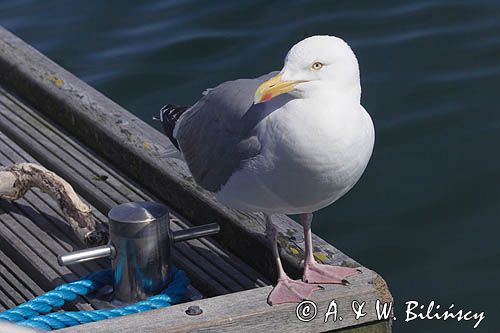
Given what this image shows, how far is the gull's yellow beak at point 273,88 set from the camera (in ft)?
9.30

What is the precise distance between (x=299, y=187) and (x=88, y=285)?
0.76 metres

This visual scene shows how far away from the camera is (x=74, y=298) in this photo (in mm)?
3230

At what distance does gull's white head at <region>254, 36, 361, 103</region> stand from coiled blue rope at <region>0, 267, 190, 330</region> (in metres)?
0.68

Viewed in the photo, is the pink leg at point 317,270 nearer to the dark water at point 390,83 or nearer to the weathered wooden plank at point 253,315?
the weathered wooden plank at point 253,315

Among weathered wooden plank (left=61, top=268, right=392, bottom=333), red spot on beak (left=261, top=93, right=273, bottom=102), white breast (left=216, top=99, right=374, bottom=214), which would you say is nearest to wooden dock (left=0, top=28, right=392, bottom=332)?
weathered wooden plank (left=61, top=268, right=392, bottom=333)

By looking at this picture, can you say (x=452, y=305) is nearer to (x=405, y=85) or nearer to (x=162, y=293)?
(x=162, y=293)

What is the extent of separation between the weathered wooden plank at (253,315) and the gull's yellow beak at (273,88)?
0.54 metres

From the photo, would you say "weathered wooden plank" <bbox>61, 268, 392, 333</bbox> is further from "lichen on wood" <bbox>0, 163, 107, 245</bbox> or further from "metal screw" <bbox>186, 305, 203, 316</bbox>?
"lichen on wood" <bbox>0, 163, 107, 245</bbox>

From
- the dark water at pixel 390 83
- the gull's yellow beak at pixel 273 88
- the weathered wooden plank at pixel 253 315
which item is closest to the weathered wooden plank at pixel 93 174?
the weathered wooden plank at pixel 253 315

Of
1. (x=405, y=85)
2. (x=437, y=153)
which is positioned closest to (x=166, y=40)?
(x=405, y=85)

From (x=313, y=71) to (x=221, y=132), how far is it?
46 centimetres

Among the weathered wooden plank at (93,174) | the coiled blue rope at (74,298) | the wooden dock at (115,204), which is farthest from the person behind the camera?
the weathered wooden plank at (93,174)

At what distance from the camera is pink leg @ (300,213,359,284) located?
10.1ft

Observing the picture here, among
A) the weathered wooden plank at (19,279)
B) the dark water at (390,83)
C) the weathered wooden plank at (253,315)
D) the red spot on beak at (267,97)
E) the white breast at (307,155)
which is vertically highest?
the red spot on beak at (267,97)
